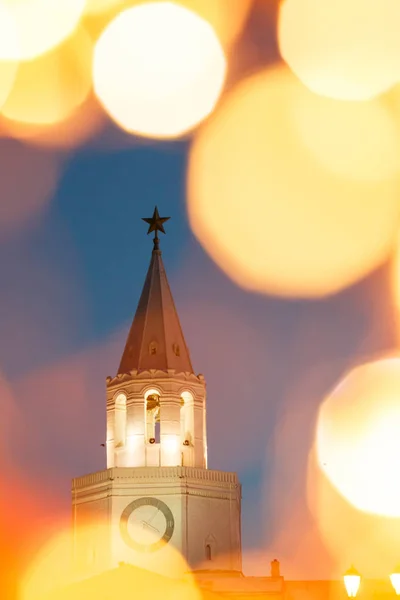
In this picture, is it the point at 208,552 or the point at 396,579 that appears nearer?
the point at 396,579

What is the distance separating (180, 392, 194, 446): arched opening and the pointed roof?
161 centimetres

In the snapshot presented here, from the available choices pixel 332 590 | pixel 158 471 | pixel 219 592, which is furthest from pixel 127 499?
pixel 332 590

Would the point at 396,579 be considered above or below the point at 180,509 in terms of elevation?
below

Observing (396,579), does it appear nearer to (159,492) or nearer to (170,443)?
(159,492)

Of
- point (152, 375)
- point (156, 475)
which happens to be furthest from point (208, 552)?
point (152, 375)

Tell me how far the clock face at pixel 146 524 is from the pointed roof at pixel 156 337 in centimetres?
744

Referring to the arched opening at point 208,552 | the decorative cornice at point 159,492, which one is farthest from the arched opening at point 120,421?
the arched opening at point 208,552

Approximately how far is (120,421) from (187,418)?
3616mm

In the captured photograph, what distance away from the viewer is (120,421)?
7506 cm

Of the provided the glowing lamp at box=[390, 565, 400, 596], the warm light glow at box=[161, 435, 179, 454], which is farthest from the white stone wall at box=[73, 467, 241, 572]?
the glowing lamp at box=[390, 565, 400, 596]

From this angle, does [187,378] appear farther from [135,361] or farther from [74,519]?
[74,519]

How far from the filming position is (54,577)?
74.1 m

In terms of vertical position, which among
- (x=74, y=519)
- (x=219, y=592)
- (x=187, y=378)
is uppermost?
(x=187, y=378)

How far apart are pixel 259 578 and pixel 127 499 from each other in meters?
8.03
